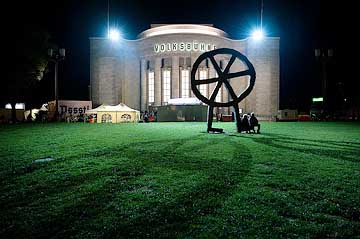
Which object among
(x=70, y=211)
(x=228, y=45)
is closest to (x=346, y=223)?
(x=70, y=211)

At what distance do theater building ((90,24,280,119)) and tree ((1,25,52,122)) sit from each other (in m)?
Answer: 18.1

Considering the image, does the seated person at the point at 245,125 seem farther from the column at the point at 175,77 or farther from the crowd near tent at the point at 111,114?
the column at the point at 175,77

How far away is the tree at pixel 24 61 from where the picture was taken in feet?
121

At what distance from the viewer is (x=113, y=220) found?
4359mm

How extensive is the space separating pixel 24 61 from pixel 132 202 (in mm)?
38752

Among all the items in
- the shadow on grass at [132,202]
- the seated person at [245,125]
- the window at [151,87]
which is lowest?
the shadow on grass at [132,202]

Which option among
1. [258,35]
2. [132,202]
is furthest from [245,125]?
[258,35]

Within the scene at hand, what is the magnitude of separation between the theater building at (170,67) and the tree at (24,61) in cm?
1813

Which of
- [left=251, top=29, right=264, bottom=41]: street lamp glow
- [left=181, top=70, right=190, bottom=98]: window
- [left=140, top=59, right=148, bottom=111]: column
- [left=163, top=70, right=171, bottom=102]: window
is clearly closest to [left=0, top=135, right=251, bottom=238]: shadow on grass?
[left=181, top=70, right=190, bottom=98]: window

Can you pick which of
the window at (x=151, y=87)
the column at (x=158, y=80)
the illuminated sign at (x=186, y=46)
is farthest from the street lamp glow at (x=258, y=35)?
the window at (x=151, y=87)

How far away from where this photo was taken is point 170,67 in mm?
58688

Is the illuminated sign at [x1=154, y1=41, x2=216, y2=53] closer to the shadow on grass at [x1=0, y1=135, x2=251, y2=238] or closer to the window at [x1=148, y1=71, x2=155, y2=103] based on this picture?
the window at [x1=148, y1=71, x2=155, y2=103]

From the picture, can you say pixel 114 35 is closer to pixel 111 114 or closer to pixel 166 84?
pixel 166 84

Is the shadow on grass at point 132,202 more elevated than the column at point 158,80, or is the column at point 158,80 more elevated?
the column at point 158,80
